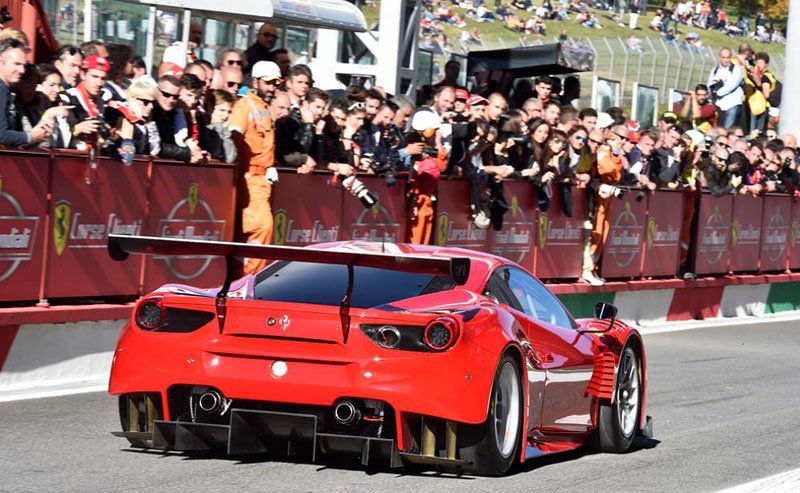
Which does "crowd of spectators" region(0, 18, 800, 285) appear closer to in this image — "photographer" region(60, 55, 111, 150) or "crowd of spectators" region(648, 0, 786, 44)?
"photographer" region(60, 55, 111, 150)

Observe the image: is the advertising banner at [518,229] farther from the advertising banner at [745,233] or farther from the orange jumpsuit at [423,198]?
the advertising banner at [745,233]

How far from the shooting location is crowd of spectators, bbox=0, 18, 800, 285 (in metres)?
11.5

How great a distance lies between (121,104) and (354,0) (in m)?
11.5

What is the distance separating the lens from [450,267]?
656cm

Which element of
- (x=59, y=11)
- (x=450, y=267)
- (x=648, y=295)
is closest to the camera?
(x=450, y=267)

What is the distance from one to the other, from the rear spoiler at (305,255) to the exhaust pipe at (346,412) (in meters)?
0.34

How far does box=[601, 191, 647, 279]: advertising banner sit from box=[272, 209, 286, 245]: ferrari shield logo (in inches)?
269

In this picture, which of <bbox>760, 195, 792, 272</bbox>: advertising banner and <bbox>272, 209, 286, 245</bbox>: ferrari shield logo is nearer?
<bbox>272, 209, 286, 245</bbox>: ferrari shield logo

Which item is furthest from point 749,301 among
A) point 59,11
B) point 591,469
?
point 591,469

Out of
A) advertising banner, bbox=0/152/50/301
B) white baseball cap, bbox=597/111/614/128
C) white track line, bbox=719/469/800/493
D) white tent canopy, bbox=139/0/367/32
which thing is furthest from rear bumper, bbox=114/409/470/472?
white baseball cap, bbox=597/111/614/128

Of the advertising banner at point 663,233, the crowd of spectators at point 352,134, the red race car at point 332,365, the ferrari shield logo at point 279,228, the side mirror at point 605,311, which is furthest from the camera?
the advertising banner at point 663,233

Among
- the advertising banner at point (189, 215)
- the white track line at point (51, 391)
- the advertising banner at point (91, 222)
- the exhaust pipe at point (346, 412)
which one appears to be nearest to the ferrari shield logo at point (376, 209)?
the advertising banner at point (189, 215)

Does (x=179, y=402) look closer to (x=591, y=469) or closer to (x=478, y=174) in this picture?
(x=591, y=469)

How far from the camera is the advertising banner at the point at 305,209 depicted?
44.4ft
